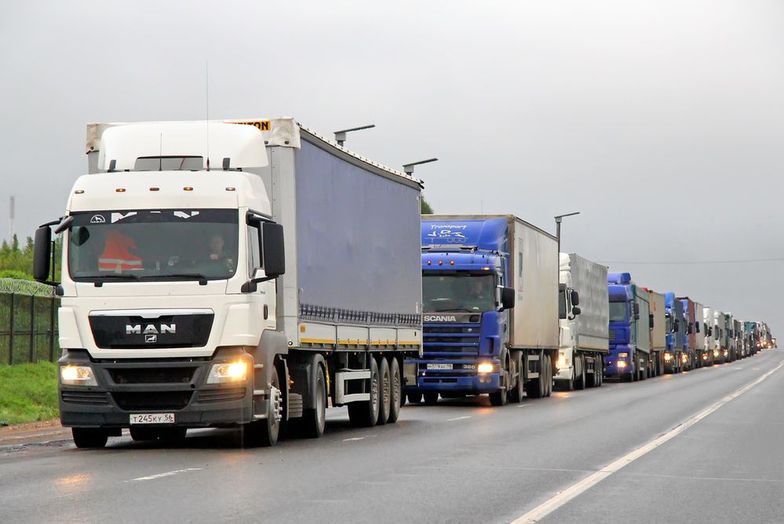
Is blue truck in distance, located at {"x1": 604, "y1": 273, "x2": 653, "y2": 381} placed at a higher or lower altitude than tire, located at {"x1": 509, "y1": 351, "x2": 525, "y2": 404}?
higher

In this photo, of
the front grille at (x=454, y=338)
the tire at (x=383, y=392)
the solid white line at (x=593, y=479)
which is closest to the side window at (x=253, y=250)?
the solid white line at (x=593, y=479)

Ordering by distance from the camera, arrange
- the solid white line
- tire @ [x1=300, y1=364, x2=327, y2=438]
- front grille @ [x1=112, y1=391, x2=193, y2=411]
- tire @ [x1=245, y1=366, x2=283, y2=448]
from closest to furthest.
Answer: the solid white line
front grille @ [x1=112, y1=391, x2=193, y2=411]
tire @ [x1=245, y1=366, x2=283, y2=448]
tire @ [x1=300, y1=364, x2=327, y2=438]

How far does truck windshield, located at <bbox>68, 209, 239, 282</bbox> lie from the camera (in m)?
17.6

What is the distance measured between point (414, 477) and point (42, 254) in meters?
5.74

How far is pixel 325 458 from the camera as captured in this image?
655 inches

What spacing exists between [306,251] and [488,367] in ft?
42.5

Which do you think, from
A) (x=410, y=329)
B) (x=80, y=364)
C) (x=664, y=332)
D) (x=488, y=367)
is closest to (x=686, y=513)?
(x=80, y=364)

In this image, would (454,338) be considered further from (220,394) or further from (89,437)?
(220,394)

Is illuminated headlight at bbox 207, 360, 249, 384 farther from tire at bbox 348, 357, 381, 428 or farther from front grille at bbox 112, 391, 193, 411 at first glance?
tire at bbox 348, 357, 381, 428

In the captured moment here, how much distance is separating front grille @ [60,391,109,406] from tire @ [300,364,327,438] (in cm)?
354

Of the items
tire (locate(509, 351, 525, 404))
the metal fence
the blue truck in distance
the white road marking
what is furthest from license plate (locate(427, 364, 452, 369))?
the blue truck in distance

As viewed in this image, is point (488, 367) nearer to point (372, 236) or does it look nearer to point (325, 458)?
point (372, 236)

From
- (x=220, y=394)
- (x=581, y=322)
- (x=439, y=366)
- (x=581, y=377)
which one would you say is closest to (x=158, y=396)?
(x=220, y=394)

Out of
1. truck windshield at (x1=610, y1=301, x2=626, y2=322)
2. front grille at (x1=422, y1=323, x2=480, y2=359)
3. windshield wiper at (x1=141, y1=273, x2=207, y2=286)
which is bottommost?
front grille at (x1=422, y1=323, x2=480, y2=359)
